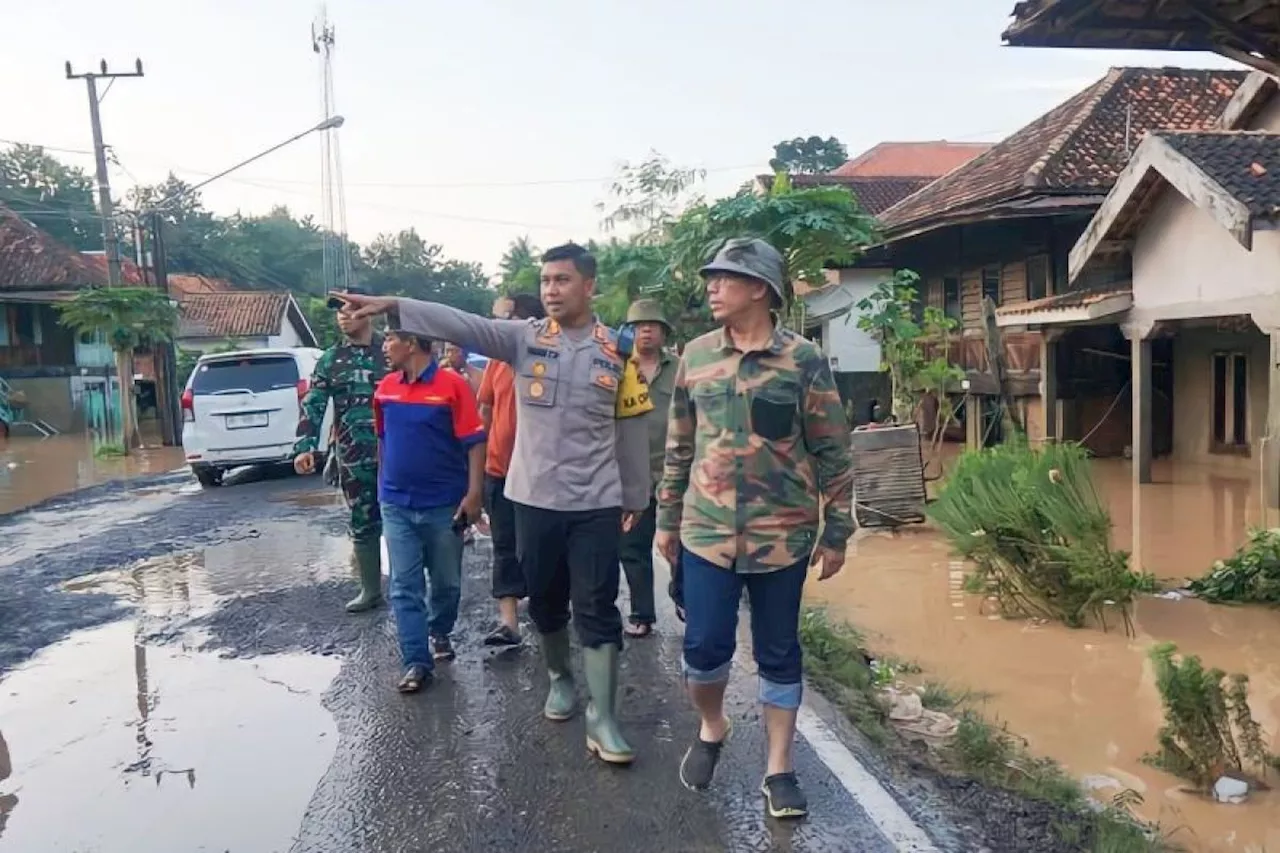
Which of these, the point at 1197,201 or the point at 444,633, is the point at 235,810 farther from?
the point at 1197,201

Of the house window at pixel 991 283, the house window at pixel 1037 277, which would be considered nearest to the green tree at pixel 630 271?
the house window at pixel 1037 277

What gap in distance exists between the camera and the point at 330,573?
26.7 ft

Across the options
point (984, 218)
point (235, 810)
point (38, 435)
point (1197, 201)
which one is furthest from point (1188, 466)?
point (38, 435)

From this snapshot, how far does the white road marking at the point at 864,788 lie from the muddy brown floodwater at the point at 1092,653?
1.04m

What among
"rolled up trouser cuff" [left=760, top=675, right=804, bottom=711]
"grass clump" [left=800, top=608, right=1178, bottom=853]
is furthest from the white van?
"rolled up trouser cuff" [left=760, top=675, right=804, bottom=711]

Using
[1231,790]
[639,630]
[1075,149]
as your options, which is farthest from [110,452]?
[1231,790]

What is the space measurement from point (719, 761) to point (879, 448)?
22.1 ft

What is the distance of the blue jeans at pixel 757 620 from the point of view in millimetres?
3674

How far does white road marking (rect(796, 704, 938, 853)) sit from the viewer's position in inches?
140

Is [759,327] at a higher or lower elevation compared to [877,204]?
lower

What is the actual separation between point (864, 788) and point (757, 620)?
780mm

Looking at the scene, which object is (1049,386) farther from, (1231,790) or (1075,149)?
(1231,790)

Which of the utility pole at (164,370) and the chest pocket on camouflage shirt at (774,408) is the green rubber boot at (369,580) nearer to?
the chest pocket on camouflage shirt at (774,408)

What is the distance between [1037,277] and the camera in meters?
18.2
